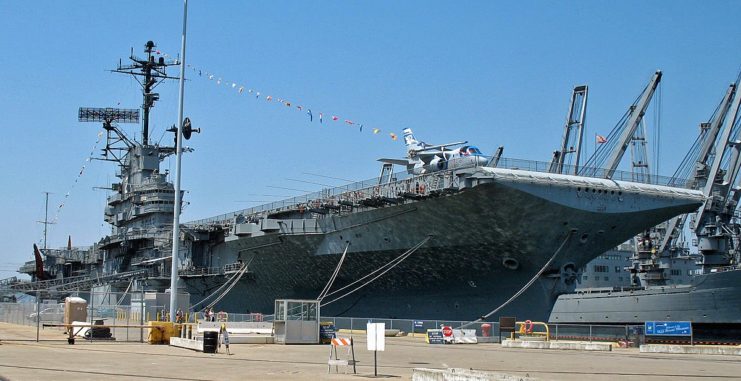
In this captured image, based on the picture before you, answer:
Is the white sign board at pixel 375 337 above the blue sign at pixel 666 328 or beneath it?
above

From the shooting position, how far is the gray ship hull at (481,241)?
1097 inches

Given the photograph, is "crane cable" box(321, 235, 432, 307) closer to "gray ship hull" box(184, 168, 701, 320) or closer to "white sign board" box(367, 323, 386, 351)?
"gray ship hull" box(184, 168, 701, 320)

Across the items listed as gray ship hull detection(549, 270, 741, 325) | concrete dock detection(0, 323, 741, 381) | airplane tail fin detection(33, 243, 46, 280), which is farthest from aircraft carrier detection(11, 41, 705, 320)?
airplane tail fin detection(33, 243, 46, 280)

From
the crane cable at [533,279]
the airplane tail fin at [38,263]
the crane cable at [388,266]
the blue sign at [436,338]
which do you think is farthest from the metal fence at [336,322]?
the airplane tail fin at [38,263]

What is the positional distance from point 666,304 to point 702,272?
29.0ft

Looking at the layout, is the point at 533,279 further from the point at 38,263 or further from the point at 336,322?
the point at 38,263

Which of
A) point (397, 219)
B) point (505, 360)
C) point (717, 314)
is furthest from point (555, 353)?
point (717, 314)

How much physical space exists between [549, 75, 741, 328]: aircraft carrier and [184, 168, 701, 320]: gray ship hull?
10.6ft

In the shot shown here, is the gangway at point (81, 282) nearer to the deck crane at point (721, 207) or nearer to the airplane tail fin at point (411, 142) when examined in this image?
the airplane tail fin at point (411, 142)

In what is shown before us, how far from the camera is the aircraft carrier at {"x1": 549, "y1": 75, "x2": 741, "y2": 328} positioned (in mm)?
31312

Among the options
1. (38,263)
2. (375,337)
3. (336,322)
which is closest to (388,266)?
(336,322)

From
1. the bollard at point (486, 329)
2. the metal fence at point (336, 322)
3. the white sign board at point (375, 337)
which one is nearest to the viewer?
the white sign board at point (375, 337)

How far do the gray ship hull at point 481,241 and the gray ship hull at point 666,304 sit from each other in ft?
9.84

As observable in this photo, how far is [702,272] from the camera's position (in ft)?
132
